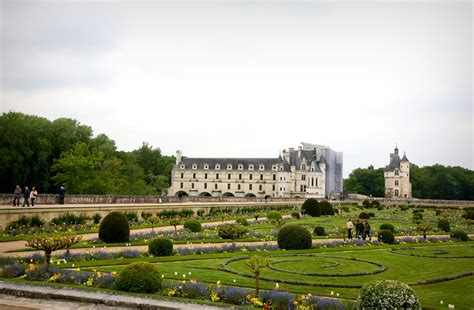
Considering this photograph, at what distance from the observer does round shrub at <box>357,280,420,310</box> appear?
7469 mm

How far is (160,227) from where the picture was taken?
28953 mm

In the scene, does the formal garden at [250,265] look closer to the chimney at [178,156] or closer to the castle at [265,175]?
the castle at [265,175]

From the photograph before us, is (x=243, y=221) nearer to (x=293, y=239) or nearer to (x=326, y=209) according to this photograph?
(x=293, y=239)

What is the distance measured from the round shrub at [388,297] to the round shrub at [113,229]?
15154 millimetres

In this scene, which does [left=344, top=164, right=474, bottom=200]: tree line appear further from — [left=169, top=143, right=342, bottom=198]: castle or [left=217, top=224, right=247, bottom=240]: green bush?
[left=217, top=224, right=247, bottom=240]: green bush

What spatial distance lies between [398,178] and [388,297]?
293ft

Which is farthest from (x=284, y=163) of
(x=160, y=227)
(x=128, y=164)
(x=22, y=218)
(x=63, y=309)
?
(x=63, y=309)

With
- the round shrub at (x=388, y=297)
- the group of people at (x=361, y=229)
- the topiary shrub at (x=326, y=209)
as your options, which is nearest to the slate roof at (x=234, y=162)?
the topiary shrub at (x=326, y=209)

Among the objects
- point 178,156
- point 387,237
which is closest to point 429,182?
point 178,156

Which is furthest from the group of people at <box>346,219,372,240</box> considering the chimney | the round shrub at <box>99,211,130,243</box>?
the chimney

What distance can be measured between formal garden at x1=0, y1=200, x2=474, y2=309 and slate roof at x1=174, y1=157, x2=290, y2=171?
193ft

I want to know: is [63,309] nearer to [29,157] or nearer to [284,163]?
[29,157]

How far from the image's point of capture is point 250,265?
10.8 metres

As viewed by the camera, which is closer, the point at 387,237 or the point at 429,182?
the point at 387,237
